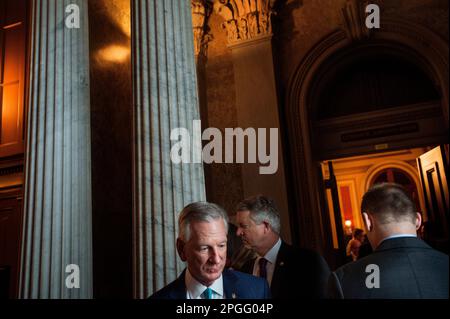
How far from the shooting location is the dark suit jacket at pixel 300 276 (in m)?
2.79

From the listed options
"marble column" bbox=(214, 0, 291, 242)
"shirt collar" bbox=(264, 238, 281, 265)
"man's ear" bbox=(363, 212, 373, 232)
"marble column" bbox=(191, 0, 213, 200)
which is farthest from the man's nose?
"marble column" bbox=(191, 0, 213, 200)

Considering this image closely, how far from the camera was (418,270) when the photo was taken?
1959 mm

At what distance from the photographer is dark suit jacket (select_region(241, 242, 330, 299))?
279 cm

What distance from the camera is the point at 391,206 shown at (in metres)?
2.12

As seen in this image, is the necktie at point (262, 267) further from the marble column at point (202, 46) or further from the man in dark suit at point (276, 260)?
the marble column at point (202, 46)

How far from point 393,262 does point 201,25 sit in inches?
256

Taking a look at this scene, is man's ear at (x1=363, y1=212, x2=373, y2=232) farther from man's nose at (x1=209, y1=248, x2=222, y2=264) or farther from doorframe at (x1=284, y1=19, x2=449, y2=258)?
doorframe at (x1=284, y1=19, x2=449, y2=258)

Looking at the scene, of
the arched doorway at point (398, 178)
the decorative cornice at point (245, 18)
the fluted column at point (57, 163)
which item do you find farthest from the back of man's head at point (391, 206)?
the arched doorway at point (398, 178)

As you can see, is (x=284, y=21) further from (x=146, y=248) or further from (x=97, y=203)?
(x=146, y=248)

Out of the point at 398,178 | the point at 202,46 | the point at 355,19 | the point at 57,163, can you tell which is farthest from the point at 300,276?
the point at 398,178

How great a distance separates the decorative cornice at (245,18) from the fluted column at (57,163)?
299cm

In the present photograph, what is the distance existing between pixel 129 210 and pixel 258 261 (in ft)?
9.78
